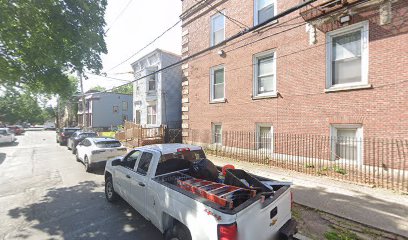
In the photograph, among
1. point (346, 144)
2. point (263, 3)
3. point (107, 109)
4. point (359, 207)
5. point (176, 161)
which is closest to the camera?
point (176, 161)

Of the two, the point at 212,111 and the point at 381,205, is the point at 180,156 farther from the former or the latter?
the point at 212,111

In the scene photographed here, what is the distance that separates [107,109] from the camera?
41.3m

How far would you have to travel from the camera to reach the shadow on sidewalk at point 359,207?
4.71 metres

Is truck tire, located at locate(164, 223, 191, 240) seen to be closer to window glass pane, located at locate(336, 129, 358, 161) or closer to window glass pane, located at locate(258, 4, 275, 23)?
window glass pane, located at locate(336, 129, 358, 161)

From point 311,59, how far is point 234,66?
4.23 metres

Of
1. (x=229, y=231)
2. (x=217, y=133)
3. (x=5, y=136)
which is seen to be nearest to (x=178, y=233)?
(x=229, y=231)

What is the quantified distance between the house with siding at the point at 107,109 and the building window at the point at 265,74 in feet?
111

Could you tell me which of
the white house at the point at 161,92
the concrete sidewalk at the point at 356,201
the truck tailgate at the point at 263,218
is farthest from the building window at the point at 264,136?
the white house at the point at 161,92

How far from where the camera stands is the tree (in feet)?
21.2

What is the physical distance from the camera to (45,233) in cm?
471

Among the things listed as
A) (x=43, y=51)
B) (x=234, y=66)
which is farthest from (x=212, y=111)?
(x=43, y=51)

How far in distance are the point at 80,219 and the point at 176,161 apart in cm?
273

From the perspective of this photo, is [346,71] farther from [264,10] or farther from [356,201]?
[264,10]

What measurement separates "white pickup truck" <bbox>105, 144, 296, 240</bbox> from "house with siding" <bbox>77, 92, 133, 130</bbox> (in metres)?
37.6
